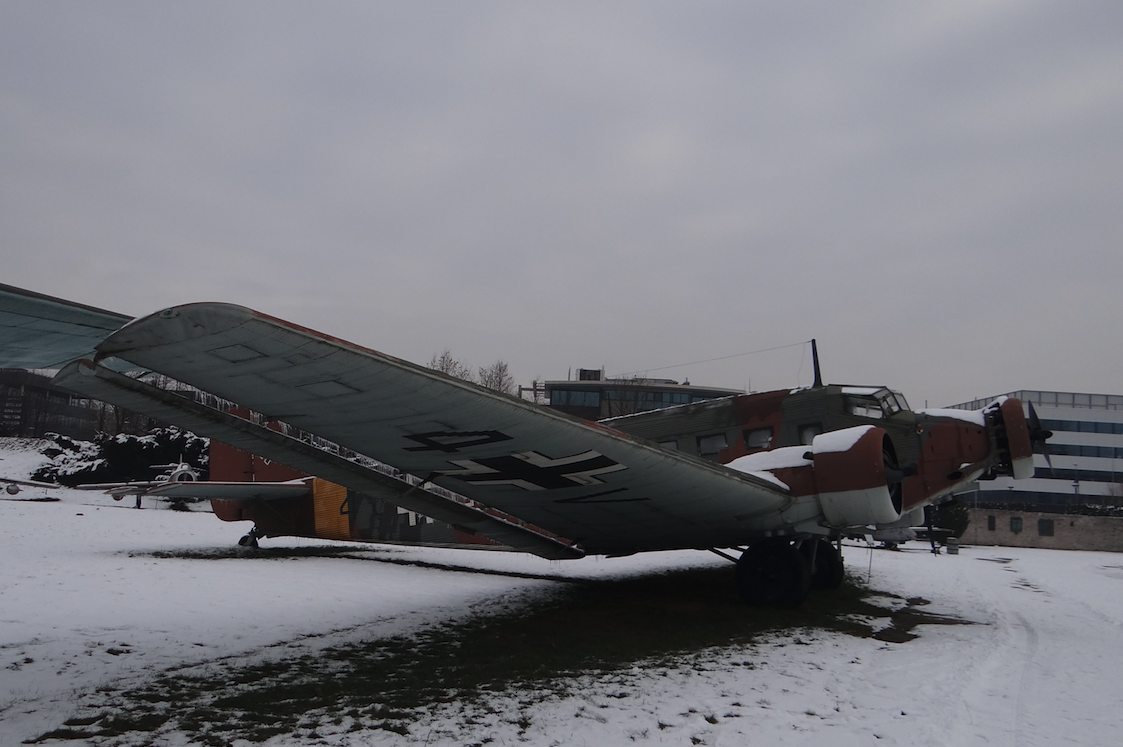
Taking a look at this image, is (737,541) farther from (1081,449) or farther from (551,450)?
(1081,449)

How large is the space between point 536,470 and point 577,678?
1.69 metres

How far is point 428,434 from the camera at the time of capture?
4980 mm

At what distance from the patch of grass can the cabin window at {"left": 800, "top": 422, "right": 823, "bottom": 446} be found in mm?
A: 2204

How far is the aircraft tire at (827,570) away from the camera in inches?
420

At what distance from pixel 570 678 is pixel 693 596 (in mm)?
4938

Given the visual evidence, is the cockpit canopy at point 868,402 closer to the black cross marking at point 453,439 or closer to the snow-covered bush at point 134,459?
the black cross marking at point 453,439

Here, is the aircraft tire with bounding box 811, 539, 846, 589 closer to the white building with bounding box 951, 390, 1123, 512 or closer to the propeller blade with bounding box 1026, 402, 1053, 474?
the propeller blade with bounding box 1026, 402, 1053, 474

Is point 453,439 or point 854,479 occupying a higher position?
point 453,439

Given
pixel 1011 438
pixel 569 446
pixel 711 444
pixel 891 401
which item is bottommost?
pixel 569 446

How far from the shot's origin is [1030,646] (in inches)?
273

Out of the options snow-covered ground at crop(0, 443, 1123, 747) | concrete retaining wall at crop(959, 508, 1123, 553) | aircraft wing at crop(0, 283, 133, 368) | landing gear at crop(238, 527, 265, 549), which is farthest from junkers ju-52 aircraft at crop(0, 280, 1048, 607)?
concrete retaining wall at crop(959, 508, 1123, 553)

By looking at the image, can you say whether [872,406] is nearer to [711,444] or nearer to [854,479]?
[854,479]

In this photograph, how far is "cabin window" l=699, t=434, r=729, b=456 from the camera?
991cm

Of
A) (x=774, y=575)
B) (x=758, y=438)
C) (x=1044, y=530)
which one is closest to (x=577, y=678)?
(x=774, y=575)
